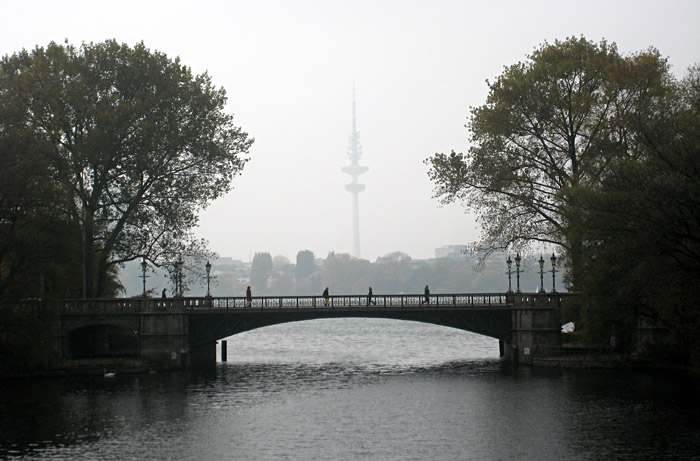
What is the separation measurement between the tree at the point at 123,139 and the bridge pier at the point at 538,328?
2769 centimetres

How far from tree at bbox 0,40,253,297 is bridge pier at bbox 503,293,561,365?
27689 mm

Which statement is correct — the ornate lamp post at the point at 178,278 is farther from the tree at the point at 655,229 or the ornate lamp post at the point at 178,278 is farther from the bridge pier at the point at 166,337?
the tree at the point at 655,229

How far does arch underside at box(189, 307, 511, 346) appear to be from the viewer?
68750 mm

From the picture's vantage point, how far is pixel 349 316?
69375 mm

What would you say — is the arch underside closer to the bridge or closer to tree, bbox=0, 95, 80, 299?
the bridge

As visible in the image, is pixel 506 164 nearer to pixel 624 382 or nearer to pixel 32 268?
pixel 624 382

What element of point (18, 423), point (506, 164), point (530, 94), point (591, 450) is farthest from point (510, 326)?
point (18, 423)

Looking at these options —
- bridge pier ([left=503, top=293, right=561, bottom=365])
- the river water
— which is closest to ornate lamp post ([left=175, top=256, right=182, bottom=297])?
the river water

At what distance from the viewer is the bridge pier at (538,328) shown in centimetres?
6644

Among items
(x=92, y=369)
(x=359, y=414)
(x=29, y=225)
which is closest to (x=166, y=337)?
(x=92, y=369)

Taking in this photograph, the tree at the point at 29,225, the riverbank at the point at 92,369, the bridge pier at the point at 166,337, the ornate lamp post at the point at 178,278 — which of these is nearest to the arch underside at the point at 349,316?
the bridge pier at the point at 166,337

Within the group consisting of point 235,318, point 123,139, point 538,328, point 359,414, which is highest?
point 123,139

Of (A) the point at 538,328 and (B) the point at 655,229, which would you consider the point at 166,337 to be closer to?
(A) the point at 538,328

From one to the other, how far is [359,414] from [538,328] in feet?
77.3
